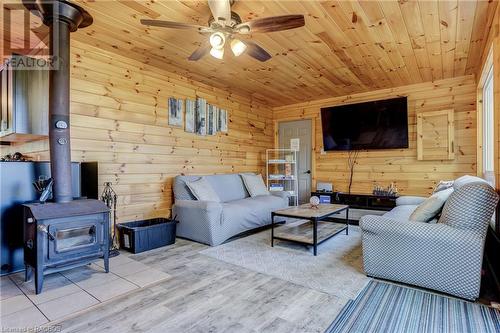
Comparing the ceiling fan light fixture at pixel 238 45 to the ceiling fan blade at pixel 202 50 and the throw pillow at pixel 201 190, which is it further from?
the throw pillow at pixel 201 190

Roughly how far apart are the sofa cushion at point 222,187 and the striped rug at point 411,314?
2.55m

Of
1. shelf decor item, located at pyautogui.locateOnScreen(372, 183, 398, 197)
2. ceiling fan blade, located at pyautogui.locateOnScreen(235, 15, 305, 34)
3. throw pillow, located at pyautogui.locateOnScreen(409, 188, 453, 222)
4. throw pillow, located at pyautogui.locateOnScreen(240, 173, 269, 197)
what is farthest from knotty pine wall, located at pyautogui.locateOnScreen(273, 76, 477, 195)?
ceiling fan blade, located at pyautogui.locateOnScreen(235, 15, 305, 34)

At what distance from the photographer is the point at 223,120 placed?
5020mm

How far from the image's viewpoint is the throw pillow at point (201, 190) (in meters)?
3.76

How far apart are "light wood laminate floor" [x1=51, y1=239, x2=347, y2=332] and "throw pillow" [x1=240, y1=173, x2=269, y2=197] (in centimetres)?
232

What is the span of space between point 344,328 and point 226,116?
4060mm

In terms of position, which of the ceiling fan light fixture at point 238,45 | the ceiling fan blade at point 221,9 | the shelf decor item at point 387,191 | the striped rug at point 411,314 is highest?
the ceiling fan blade at point 221,9

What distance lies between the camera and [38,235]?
2.11 metres

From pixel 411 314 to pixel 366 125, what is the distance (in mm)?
3792

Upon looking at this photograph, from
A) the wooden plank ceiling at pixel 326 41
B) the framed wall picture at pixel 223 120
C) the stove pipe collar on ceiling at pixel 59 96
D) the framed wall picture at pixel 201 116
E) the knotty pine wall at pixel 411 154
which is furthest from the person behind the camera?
the framed wall picture at pixel 223 120

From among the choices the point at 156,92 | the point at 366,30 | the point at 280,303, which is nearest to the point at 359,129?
the point at 366,30

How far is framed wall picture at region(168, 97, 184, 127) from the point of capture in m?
4.09

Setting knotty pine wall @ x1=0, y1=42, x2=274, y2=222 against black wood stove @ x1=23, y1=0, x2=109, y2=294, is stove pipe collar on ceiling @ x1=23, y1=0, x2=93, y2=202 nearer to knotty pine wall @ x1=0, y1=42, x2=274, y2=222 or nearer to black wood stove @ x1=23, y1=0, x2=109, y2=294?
black wood stove @ x1=23, y1=0, x2=109, y2=294

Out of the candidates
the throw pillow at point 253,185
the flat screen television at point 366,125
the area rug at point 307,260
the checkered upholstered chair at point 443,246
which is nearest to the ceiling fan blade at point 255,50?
the checkered upholstered chair at point 443,246
